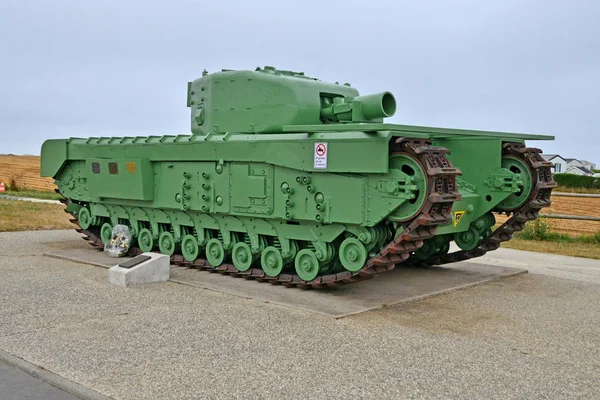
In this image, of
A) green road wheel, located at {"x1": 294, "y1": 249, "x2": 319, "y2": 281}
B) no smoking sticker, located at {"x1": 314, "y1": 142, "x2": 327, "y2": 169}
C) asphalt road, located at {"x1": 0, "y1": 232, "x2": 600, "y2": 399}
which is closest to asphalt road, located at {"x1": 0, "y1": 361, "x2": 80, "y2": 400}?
asphalt road, located at {"x1": 0, "y1": 232, "x2": 600, "y2": 399}

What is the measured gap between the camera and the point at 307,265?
9914 millimetres

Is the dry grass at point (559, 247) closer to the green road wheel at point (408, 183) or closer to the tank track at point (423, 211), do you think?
the tank track at point (423, 211)

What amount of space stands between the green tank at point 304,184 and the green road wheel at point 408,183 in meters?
0.02

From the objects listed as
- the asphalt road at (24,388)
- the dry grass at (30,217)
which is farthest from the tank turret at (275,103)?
the dry grass at (30,217)

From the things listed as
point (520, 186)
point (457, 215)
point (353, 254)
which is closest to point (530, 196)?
point (520, 186)

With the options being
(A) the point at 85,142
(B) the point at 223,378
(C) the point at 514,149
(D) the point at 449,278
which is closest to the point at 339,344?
(B) the point at 223,378

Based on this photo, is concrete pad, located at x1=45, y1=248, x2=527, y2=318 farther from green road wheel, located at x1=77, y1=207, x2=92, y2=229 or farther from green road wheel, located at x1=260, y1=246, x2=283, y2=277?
green road wheel, located at x1=77, y1=207, x2=92, y2=229

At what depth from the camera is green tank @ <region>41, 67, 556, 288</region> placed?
8.94 metres

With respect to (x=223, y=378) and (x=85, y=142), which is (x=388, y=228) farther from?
(x=85, y=142)

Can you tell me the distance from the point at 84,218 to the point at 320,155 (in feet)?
23.3

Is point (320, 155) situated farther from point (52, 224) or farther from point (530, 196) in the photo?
point (52, 224)

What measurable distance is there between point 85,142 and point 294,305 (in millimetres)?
7341

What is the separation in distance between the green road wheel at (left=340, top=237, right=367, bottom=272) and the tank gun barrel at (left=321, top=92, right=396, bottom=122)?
2.43 metres

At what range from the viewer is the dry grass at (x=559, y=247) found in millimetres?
14977
